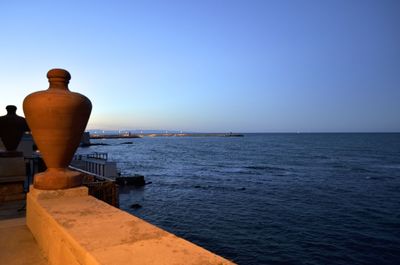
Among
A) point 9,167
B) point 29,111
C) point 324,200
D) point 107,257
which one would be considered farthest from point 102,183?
point 324,200

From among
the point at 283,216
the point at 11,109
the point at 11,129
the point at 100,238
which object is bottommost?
the point at 283,216

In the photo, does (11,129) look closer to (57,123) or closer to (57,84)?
(57,84)

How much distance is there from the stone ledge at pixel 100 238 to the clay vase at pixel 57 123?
0.37m

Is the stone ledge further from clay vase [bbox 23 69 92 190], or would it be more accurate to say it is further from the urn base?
clay vase [bbox 23 69 92 190]

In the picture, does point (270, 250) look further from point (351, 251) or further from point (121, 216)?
point (121, 216)

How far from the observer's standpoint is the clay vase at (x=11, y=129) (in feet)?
26.6

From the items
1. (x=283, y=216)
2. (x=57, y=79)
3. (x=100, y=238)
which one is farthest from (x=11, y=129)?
(x=283, y=216)

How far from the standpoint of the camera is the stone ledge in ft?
7.16

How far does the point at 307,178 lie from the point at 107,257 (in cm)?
4363

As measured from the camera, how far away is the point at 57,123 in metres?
4.17

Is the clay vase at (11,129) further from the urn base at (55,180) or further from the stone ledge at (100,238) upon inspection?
the stone ledge at (100,238)

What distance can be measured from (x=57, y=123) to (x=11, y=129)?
5.22 metres

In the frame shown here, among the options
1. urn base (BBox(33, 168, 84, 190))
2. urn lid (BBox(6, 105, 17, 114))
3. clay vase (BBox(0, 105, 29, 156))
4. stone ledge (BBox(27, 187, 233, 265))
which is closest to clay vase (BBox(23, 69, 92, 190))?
urn base (BBox(33, 168, 84, 190))

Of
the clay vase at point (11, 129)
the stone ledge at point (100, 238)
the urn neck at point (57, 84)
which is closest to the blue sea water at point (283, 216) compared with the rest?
the clay vase at point (11, 129)
